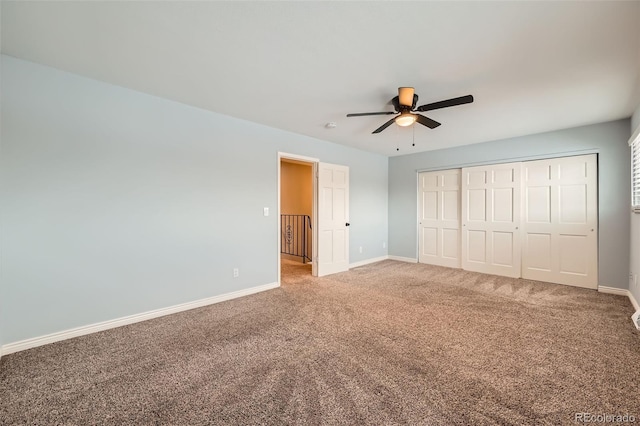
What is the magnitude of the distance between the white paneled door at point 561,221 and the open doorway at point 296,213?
4.19 metres

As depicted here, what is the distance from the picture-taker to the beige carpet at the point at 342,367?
5.50 feet

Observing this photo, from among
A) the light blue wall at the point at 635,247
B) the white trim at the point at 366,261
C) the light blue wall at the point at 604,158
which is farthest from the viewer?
the white trim at the point at 366,261

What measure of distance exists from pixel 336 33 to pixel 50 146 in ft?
9.05

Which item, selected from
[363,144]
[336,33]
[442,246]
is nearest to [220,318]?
[336,33]

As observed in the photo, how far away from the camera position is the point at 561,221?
4.37m

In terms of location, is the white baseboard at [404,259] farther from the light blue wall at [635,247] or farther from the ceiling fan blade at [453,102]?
the ceiling fan blade at [453,102]

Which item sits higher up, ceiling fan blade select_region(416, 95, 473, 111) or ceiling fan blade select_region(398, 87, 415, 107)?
ceiling fan blade select_region(398, 87, 415, 107)

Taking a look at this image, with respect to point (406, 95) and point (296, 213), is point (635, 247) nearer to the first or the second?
point (406, 95)

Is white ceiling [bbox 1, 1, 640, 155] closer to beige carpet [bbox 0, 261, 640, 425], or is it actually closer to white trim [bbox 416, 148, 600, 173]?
white trim [bbox 416, 148, 600, 173]

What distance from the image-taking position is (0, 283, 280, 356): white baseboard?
2.37m

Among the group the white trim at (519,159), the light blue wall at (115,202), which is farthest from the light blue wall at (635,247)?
the light blue wall at (115,202)

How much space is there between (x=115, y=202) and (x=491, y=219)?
5857mm

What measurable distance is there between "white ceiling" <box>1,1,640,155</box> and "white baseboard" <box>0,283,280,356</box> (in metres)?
2.49

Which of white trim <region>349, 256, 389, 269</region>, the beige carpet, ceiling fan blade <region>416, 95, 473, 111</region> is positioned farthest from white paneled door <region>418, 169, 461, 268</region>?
ceiling fan blade <region>416, 95, 473, 111</region>
